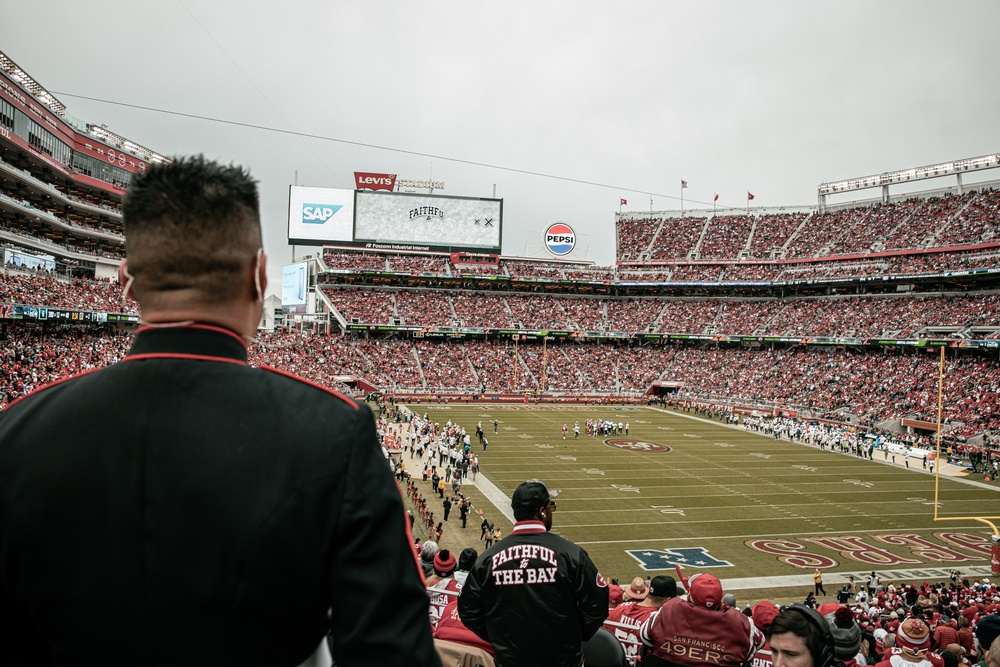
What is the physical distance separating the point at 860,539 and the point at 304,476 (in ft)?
73.6

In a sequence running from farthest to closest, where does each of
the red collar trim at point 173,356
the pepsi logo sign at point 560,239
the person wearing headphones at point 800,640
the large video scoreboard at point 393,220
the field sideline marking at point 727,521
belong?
the pepsi logo sign at point 560,239
the large video scoreboard at point 393,220
the field sideline marking at point 727,521
the person wearing headphones at point 800,640
the red collar trim at point 173,356

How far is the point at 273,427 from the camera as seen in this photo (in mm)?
1336

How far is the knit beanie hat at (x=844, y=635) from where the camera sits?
4965 millimetres

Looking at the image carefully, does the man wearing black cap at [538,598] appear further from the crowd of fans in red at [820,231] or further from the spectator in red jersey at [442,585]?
the crowd of fans in red at [820,231]

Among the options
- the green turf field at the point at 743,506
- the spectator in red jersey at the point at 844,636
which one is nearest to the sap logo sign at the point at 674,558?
the green turf field at the point at 743,506

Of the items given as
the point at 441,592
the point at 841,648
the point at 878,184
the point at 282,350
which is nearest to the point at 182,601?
the point at 441,592

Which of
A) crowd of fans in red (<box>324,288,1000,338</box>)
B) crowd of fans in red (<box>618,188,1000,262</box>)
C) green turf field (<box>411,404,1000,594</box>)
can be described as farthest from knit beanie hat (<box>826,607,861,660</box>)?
crowd of fans in red (<box>618,188,1000,262</box>)

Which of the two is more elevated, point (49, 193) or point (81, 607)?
point (49, 193)

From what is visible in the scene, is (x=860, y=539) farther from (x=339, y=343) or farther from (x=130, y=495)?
(x=339, y=343)

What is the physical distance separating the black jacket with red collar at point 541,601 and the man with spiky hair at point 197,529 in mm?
2114

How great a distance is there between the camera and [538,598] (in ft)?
10.9

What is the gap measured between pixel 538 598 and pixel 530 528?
0.37 meters

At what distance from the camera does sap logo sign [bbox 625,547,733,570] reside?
1658 cm

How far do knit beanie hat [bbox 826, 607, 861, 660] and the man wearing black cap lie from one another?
8.67 ft
